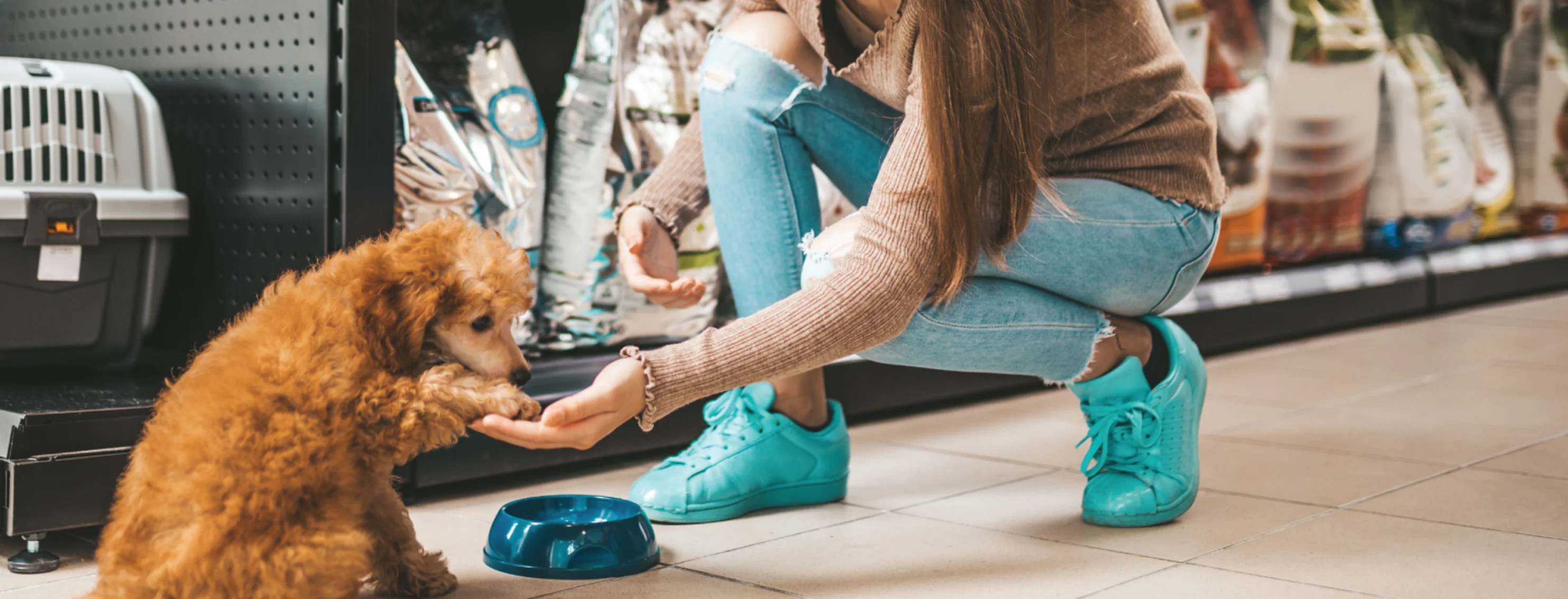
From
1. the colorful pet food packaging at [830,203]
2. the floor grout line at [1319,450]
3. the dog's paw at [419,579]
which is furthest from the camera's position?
the colorful pet food packaging at [830,203]

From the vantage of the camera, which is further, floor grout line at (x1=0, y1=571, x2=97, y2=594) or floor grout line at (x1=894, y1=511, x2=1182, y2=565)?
floor grout line at (x1=894, y1=511, x2=1182, y2=565)

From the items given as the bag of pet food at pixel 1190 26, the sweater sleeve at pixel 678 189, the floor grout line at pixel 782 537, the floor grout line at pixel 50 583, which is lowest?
the floor grout line at pixel 50 583

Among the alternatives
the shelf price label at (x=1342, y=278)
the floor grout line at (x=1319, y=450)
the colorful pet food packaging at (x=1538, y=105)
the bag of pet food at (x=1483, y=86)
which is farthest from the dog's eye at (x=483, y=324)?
the colorful pet food packaging at (x=1538, y=105)

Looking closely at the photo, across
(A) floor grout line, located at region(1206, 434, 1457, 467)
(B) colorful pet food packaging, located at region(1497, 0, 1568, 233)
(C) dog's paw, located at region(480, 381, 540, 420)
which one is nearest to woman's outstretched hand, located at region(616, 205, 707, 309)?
(C) dog's paw, located at region(480, 381, 540, 420)

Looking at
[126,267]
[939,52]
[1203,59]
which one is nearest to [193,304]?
[126,267]

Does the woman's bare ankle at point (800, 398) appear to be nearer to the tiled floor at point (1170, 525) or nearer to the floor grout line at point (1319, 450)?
the tiled floor at point (1170, 525)

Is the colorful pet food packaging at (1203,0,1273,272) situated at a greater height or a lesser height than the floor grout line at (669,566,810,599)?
greater

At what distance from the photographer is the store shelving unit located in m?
1.42

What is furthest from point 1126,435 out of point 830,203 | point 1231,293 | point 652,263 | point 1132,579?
point 1231,293

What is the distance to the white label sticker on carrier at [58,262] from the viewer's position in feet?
5.11

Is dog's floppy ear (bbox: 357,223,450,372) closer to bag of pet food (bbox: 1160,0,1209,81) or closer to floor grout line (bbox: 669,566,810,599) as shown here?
floor grout line (bbox: 669,566,810,599)

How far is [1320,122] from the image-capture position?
138 inches

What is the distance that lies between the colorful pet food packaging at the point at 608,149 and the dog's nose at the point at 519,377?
87 cm

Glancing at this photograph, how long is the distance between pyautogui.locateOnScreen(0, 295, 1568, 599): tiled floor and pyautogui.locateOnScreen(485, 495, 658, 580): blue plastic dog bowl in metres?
0.02
